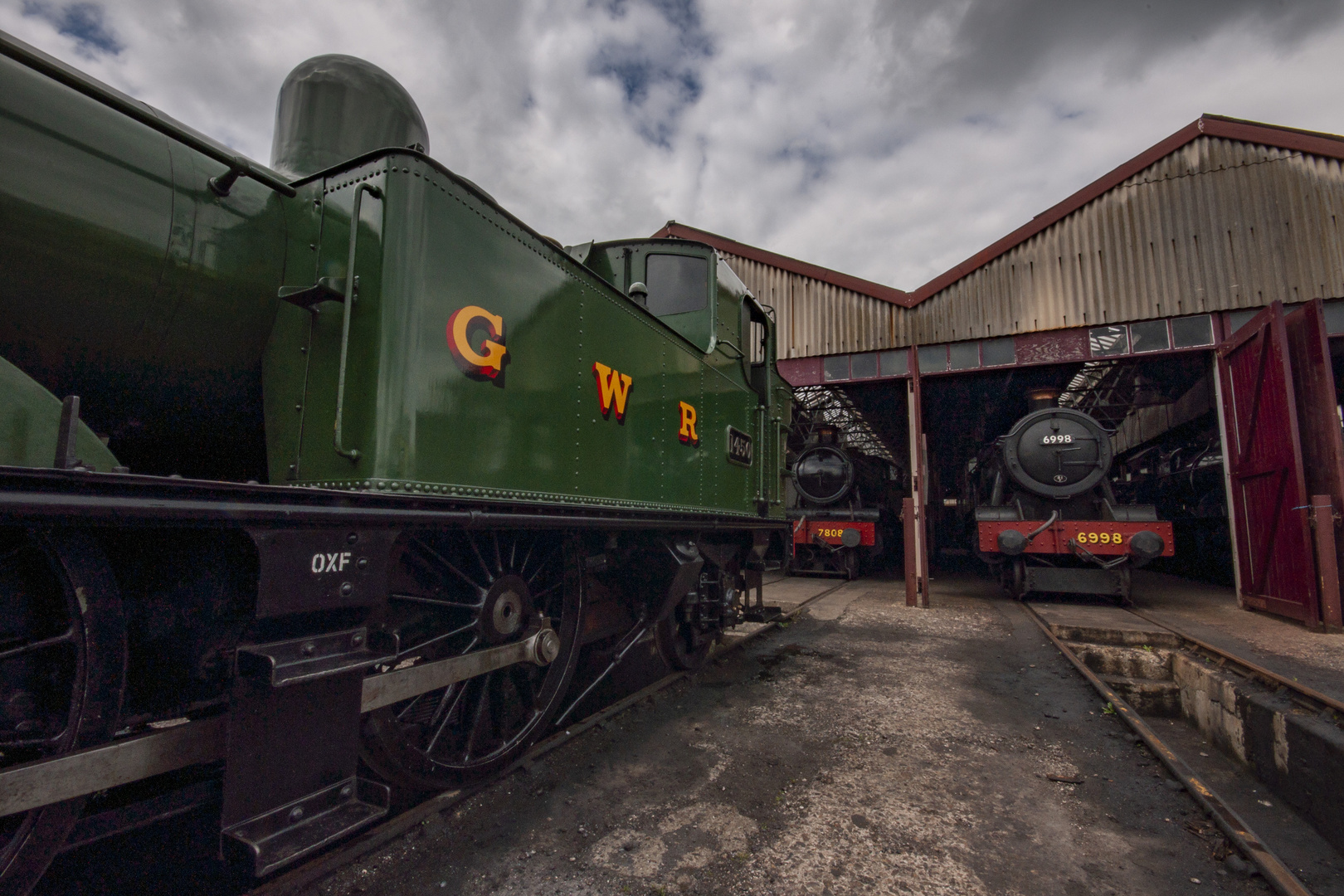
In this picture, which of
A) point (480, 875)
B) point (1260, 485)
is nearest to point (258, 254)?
point (480, 875)

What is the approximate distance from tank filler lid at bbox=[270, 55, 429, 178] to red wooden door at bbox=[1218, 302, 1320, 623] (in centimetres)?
894

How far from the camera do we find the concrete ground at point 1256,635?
14.9 ft

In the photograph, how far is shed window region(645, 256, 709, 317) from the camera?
4.51 m

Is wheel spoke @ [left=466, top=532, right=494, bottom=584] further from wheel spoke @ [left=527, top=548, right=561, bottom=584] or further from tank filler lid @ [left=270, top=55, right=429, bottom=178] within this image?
tank filler lid @ [left=270, top=55, right=429, bottom=178]

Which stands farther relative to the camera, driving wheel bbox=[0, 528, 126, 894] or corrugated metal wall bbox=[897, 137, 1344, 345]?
corrugated metal wall bbox=[897, 137, 1344, 345]

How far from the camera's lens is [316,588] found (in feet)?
5.32

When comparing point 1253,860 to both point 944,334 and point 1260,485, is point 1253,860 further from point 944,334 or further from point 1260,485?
point 944,334

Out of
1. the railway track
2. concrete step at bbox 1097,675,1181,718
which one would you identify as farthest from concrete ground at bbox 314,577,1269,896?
concrete step at bbox 1097,675,1181,718

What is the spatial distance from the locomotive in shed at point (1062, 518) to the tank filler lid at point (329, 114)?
841 cm

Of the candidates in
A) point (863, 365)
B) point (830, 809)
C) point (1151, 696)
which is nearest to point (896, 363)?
point (863, 365)

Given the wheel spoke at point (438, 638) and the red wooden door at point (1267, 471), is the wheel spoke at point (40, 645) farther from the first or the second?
the red wooden door at point (1267, 471)

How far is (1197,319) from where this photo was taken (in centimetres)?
855

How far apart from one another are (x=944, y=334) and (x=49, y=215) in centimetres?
1021

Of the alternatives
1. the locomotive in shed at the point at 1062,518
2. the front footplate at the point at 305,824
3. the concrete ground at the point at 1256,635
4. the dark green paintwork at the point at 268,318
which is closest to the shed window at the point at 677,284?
the dark green paintwork at the point at 268,318
